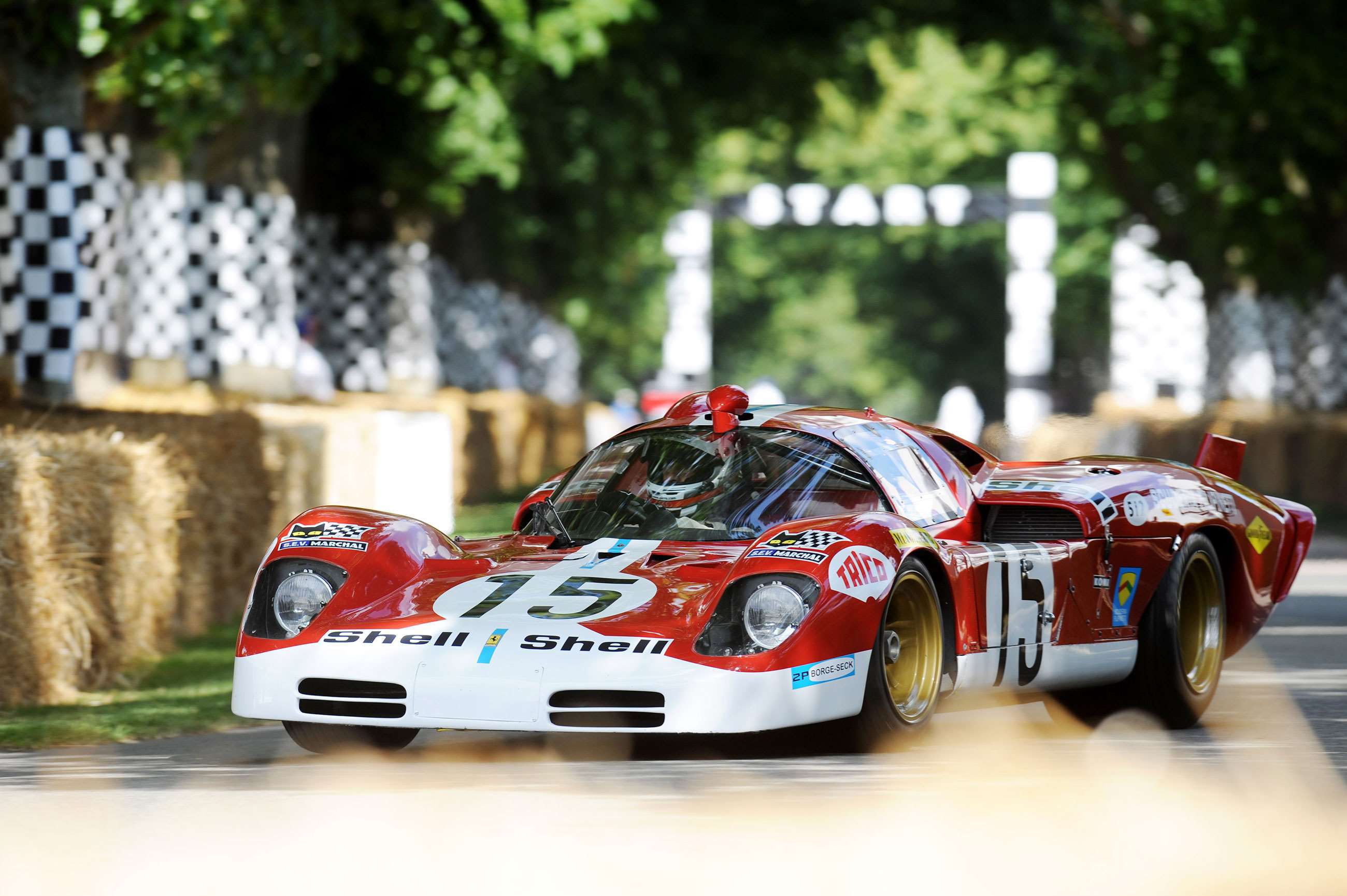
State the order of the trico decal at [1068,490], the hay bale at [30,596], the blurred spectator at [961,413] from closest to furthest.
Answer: the trico decal at [1068,490], the hay bale at [30,596], the blurred spectator at [961,413]

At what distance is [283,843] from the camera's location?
236 inches

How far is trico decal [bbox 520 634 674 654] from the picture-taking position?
23.7 feet

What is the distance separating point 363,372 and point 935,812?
26.6m

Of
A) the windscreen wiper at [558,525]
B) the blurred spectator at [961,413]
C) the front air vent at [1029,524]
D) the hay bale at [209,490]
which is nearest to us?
the windscreen wiper at [558,525]


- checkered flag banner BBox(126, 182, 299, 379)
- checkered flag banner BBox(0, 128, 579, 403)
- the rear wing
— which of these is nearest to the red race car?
the rear wing

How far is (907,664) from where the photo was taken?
Result: 777 centimetres

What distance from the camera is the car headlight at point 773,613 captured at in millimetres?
7270

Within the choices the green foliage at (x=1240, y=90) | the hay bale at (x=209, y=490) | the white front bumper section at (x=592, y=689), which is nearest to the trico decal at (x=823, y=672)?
the white front bumper section at (x=592, y=689)

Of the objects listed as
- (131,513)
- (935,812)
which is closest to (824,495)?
(935,812)

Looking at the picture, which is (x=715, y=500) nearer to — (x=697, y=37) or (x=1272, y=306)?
(x=697, y=37)

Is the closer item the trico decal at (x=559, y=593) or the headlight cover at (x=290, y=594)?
the trico decal at (x=559, y=593)

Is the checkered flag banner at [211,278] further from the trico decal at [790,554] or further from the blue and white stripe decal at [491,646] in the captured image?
the trico decal at [790,554]

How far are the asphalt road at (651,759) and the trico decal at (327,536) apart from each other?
661mm

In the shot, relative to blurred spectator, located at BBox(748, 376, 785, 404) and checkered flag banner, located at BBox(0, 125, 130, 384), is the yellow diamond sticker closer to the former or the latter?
checkered flag banner, located at BBox(0, 125, 130, 384)
